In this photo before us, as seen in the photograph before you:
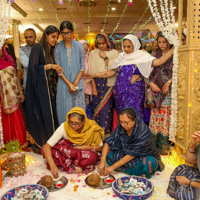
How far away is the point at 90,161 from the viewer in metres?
2.35

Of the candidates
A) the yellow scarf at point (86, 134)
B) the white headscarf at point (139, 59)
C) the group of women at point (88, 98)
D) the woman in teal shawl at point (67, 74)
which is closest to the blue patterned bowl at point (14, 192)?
the group of women at point (88, 98)

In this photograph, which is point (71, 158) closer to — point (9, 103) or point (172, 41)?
point (9, 103)

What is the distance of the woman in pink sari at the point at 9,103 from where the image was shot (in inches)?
111

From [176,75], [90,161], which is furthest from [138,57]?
[90,161]

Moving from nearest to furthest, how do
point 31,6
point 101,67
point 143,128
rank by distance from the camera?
point 143,128
point 101,67
point 31,6

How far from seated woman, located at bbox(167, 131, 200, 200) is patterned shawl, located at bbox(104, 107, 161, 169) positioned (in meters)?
0.39

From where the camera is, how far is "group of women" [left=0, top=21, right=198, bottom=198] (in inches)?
91.9

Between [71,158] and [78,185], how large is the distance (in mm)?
356

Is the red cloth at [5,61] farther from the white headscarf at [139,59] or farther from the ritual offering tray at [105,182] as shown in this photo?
the ritual offering tray at [105,182]

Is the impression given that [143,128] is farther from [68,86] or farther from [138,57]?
[68,86]

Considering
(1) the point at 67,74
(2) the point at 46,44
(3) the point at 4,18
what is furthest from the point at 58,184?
(3) the point at 4,18

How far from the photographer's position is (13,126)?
9.73 feet

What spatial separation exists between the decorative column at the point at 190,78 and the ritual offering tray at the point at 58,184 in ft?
4.12

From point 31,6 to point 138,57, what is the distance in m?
6.56
